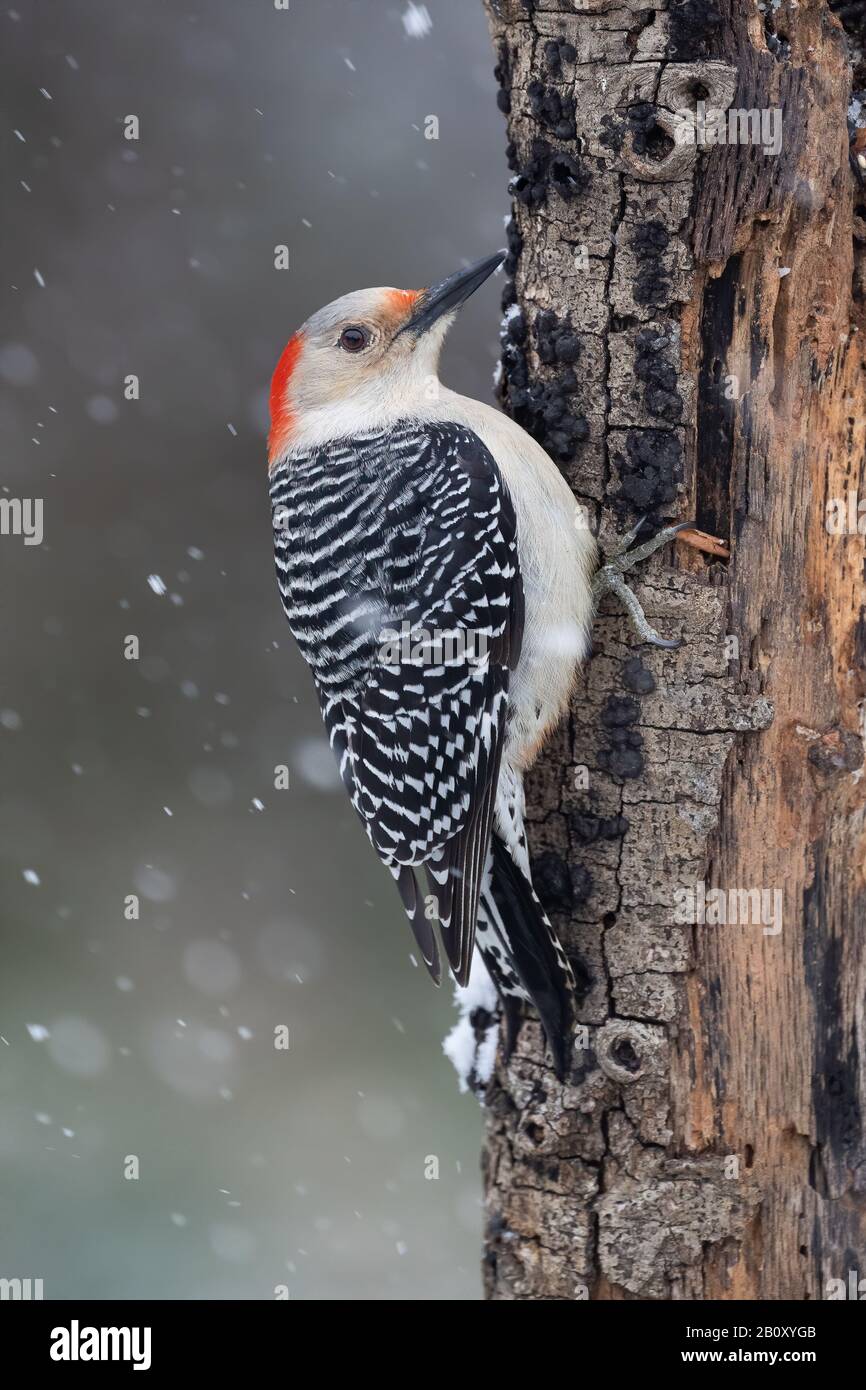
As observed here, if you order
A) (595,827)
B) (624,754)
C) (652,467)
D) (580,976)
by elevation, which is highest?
(652,467)

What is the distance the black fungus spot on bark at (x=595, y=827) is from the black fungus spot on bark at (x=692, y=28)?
1741 millimetres

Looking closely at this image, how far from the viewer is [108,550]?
6.74 metres

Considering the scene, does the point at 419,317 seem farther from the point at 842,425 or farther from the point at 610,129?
the point at 842,425

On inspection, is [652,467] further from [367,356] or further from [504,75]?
[504,75]

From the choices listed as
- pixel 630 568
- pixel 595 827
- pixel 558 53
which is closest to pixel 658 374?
pixel 630 568

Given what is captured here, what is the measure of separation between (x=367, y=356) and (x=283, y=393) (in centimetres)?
27

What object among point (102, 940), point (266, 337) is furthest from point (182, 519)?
point (102, 940)

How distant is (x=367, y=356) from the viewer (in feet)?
11.2

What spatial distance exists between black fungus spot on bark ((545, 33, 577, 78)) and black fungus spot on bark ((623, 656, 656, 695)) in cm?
138

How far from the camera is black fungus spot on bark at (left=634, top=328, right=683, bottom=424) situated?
2.90 m

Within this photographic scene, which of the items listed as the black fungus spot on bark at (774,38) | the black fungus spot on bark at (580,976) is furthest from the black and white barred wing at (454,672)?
the black fungus spot on bark at (774,38)

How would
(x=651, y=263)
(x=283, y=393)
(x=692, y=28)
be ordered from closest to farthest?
(x=692, y=28), (x=651, y=263), (x=283, y=393)

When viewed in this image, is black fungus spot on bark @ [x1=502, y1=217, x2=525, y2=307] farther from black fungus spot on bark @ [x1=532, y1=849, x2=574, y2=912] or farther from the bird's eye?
black fungus spot on bark @ [x1=532, y1=849, x2=574, y2=912]

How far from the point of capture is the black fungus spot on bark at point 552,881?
314cm
